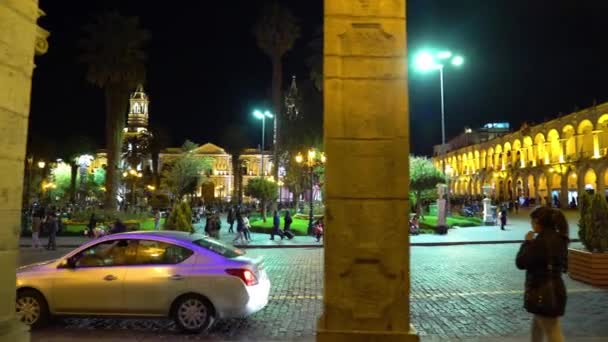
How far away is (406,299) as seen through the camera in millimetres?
3645

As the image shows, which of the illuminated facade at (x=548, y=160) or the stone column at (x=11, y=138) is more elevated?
the illuminated facade at (x=548, y=160)

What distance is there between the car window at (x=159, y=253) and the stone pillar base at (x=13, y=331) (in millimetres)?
3568

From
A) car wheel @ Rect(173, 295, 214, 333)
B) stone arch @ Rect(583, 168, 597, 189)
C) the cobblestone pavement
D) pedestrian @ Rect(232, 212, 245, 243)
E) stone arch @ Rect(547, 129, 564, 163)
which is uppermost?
stone arch @ Rect(547, 129, 564, 163)

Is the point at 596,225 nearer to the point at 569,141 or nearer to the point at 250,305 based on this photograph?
Result: the point at 250,305

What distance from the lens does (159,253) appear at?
7324 mm

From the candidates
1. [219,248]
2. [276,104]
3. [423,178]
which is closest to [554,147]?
[423,178]

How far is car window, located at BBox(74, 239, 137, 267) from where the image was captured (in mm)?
7293

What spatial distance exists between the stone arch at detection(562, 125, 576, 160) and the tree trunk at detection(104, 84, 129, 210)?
4484 cm

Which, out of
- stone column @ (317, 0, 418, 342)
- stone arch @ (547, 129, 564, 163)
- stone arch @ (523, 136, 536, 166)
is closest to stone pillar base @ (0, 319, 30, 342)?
stone column @ (317, 0, 418, 342)

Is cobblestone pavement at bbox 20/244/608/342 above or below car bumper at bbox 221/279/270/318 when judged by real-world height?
below

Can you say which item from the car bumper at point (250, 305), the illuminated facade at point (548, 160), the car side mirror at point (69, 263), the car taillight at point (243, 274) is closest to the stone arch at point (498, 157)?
the illuminated facade at point (548, 160)

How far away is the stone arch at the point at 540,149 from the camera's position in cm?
5827

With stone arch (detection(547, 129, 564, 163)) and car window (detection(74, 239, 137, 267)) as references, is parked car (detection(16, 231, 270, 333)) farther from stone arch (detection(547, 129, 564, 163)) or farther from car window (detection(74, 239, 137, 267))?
stone arch (detection(547, 129, 564, 163))

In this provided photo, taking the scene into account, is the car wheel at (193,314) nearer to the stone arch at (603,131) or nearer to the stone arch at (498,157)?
the stone arch at (603,131)
